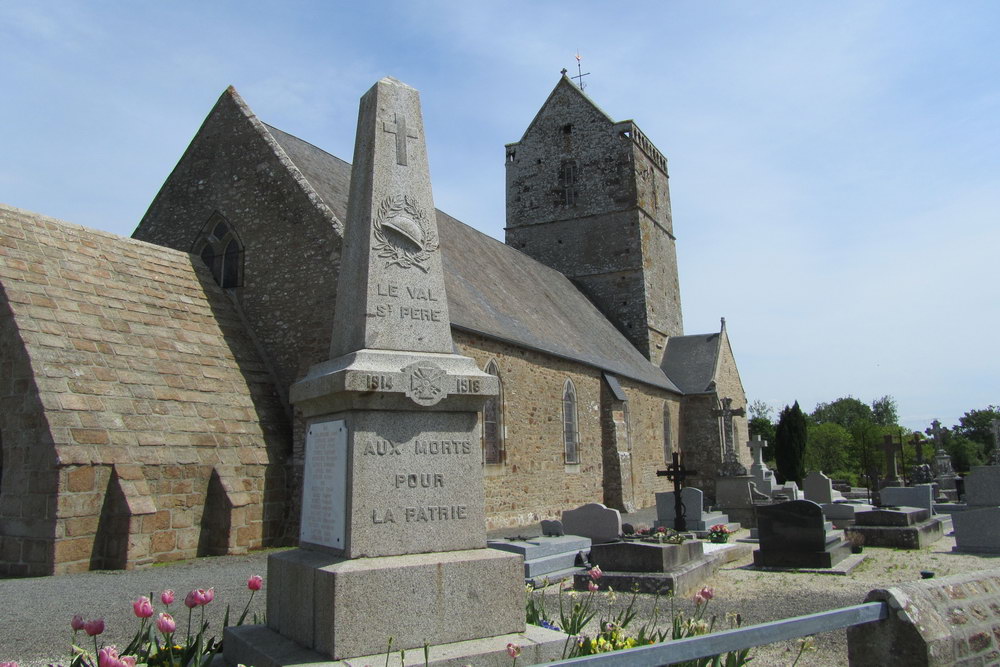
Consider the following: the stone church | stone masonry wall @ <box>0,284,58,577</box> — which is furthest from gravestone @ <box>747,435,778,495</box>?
stone masonry wall @ <box>0,284,58,577</box>

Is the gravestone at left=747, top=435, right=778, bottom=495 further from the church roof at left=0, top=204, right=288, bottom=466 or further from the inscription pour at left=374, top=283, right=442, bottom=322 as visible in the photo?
the inscription pour at left=374, top=283, right=442, bottom=322

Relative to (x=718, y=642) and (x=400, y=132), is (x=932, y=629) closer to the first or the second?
(x=718, y=642)

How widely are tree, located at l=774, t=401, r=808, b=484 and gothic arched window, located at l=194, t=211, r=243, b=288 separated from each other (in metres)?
25.4

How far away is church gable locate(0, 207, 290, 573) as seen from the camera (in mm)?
8609

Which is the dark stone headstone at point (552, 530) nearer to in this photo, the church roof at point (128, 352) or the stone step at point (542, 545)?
the stone step at point (542, 545)

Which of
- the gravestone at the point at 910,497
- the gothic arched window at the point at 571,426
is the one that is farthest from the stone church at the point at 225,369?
the gravestone at the point at 910,497

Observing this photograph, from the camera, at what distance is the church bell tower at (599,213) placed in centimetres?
2792

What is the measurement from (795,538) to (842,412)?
84324 millimetres

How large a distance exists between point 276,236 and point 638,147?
19794mm

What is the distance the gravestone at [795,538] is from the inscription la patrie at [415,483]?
6619 millimetres

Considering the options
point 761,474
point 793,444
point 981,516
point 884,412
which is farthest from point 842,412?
point 981,516

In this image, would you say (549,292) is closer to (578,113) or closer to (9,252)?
(578,113)

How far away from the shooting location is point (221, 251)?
46.9 ft

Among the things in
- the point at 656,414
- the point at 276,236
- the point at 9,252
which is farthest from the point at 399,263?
the point at 656,414
